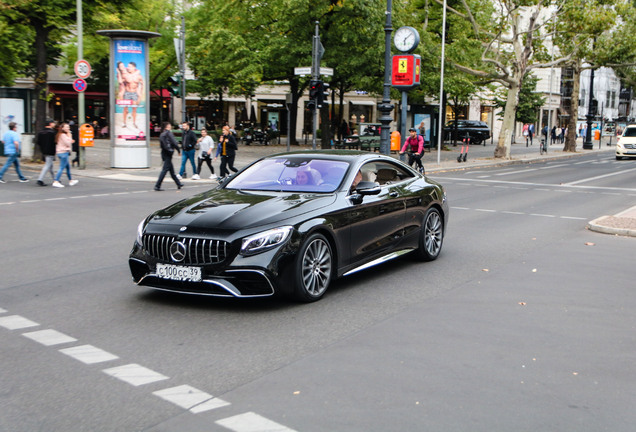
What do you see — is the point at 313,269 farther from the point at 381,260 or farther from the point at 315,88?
the point at 315,88

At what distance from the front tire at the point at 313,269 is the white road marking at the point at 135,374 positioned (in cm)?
199

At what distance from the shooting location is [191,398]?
4441mm

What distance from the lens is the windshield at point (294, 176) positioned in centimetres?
771

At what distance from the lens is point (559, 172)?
2959 cm

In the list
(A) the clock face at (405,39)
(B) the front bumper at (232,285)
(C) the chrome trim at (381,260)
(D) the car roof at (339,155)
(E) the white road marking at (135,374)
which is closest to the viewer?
(E) the white road marking at (135,374)

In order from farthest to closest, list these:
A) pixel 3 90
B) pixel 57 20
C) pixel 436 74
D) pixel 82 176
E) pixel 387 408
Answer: pixel 436 74
pixel 3 90
pixel 57 20
pixel 82 176
pixel 387 408

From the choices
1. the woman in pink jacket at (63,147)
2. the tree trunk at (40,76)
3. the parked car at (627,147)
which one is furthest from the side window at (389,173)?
the parked car at (627,147)

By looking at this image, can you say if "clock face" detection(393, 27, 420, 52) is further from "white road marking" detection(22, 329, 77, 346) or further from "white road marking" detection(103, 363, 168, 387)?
"white road marking" detection(103, 363, 168, 387)

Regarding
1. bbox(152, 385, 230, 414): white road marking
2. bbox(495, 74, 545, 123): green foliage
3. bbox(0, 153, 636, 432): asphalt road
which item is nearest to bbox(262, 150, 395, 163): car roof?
bbox(0, 153, 636, 432): asphalt road

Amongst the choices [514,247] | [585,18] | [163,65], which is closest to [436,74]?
[585,18]

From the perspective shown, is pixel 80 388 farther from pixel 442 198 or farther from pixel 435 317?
pixel 442 198

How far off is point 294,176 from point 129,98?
18561mm

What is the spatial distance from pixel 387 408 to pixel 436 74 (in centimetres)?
3364

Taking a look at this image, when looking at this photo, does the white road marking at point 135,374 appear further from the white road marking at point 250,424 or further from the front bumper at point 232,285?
the front bumper at point 232,285
